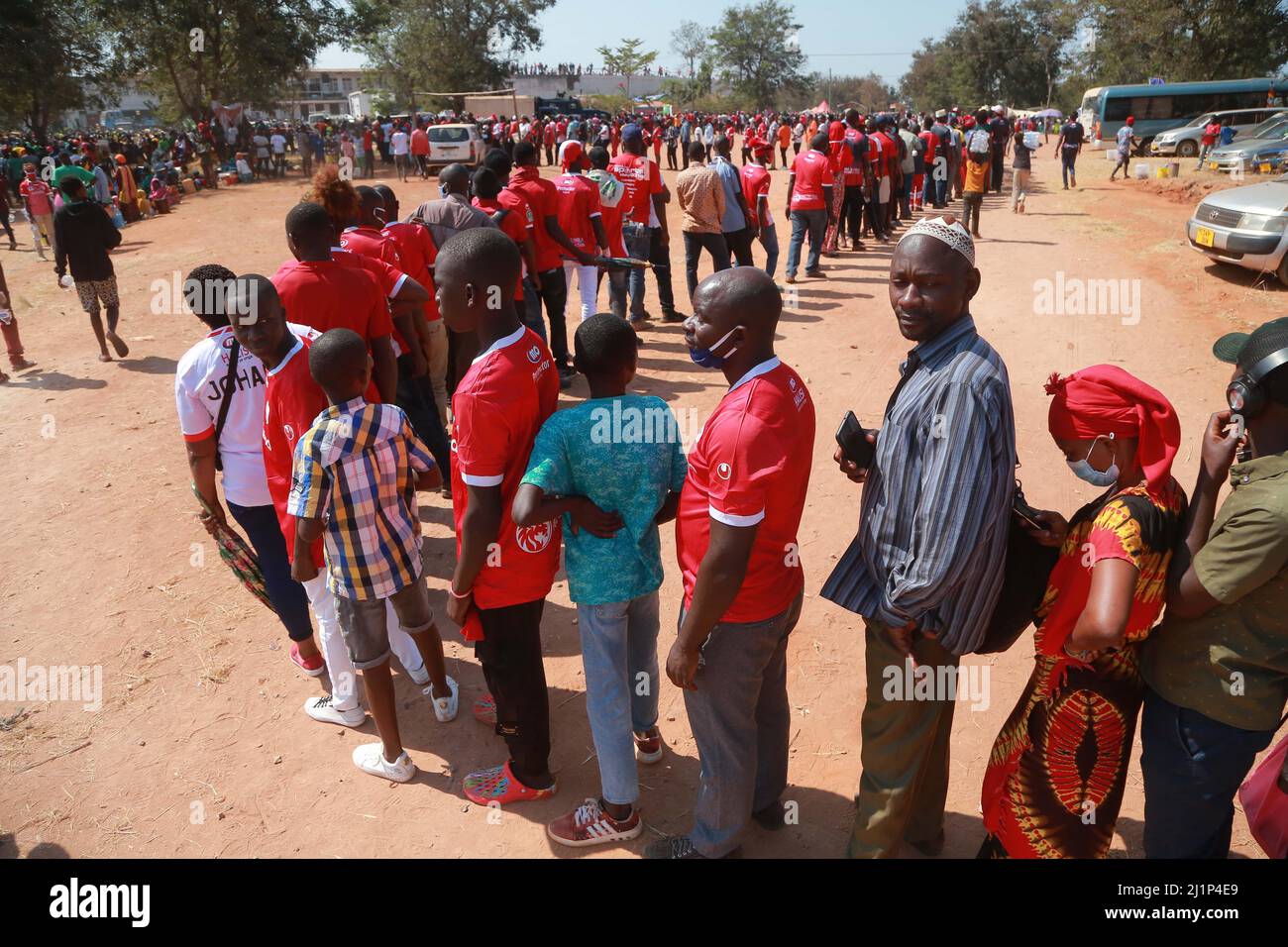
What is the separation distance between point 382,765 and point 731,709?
1711mm

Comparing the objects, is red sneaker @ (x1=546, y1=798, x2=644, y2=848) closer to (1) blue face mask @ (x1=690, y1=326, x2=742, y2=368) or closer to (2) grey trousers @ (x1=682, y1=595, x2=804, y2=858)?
(2) grey trousers @ (x1=682, y1=595, x2=804, y2=858)

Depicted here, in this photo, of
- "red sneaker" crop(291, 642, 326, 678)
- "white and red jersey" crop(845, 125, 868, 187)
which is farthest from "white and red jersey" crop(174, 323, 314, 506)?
"white and red jersey" crop(845, 125, 868, 187)

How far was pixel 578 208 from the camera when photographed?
25.3 feet

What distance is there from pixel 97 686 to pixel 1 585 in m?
1.62

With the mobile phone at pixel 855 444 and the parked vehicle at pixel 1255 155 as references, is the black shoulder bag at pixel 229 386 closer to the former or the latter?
the mobile phone at pixel 855 444

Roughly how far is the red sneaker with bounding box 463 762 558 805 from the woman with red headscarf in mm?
1683

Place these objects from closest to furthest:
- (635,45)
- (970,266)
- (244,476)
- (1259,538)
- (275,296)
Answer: (1259,538), (970,266), (275,296), (244,476), (635,45)

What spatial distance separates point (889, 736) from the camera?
254 cm

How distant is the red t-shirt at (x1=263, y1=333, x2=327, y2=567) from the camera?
11.3 feet

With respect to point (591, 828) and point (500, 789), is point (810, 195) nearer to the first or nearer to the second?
point (500, 789)

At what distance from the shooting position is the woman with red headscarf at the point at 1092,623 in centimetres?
212

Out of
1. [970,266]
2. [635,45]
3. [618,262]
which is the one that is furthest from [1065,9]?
[970,266]

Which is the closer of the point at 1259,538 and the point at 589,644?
the point at 1259,538
